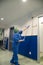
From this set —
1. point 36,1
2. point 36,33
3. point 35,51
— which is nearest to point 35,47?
point 35,51

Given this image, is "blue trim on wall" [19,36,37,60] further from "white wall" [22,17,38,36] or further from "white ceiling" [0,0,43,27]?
"white ceiling" [0,0,43,27]

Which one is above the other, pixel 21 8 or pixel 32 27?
pixel 21 8

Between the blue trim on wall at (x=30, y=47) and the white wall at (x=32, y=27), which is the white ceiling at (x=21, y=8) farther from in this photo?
the blue trim on wall at (x=30, y=47)

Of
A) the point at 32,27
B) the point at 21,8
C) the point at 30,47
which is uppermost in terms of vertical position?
the point at 21,8

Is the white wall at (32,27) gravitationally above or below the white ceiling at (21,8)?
below

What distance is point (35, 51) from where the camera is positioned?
5336 mm

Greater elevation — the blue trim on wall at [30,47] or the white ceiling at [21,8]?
the white ceiling at [21,8]

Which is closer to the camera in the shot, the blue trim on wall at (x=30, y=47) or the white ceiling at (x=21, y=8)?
the white ceiling at (x=21, y=8)

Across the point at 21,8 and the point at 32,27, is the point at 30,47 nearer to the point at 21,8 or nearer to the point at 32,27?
the point at 32,27

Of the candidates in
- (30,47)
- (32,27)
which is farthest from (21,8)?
(30,47)

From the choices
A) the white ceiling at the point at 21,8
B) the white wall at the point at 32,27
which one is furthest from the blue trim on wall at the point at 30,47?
the white ceiling at the point at 21,8

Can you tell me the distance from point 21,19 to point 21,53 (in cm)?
250

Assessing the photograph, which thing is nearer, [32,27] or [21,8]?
[21,8]

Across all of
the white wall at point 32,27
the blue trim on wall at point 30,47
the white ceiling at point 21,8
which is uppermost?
the white ceiling at point 21,8
